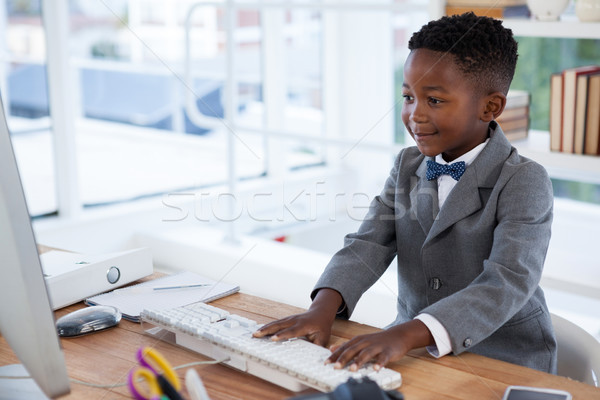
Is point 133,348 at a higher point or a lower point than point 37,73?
lower

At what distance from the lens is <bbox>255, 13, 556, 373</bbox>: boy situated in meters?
1.05

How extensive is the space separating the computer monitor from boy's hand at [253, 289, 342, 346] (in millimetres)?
300

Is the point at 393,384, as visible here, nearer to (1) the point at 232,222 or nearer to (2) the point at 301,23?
(1) the point at 232,222

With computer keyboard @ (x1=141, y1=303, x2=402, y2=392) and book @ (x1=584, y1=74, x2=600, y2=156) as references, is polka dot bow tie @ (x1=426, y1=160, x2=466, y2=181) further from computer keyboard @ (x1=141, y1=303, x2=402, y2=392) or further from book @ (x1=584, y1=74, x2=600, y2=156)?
book @ (x1=584, y1=74, x2=600, y2=156)

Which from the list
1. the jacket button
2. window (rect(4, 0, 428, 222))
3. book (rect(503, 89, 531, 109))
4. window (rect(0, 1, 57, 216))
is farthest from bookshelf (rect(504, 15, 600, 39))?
window (rect(0, 1, 57, 216))

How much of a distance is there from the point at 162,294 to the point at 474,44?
65 cm

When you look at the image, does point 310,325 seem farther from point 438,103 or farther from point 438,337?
point 438,103

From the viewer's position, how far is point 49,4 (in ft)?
9.19

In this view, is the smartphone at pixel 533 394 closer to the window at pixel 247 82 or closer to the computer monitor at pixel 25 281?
the computer monitor at pixel 25 281

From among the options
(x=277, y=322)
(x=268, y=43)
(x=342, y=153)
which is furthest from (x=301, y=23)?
(x=277, y=322)

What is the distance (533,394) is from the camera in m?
0.82

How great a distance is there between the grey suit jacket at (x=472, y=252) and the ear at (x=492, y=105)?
0.03m

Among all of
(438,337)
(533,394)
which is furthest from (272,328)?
(533,394)

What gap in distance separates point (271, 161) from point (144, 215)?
2.26ft
